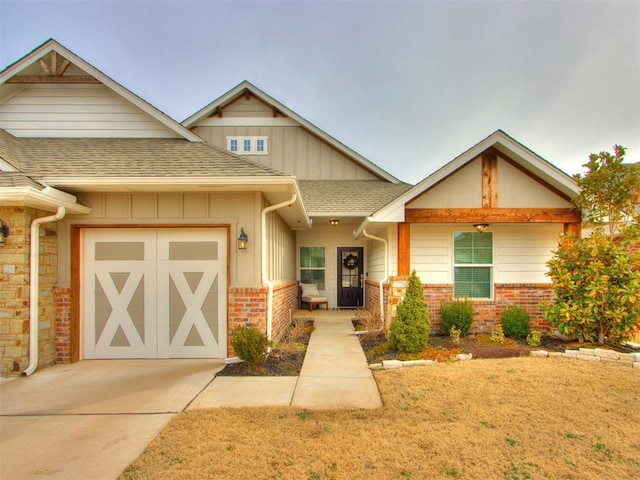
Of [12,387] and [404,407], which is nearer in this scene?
[404,407]

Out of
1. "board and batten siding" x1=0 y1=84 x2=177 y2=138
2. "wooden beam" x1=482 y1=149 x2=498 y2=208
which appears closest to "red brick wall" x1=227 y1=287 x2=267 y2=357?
"board and batten siding" x1=0 y1=84 x2=177 y2=138

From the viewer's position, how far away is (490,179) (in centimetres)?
770

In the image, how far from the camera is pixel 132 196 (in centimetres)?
615

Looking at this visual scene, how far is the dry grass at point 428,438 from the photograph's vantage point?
289 cm

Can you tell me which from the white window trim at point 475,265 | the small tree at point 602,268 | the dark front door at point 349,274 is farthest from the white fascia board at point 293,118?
the small tree at point 602,268

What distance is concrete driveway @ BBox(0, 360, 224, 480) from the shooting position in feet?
10.0

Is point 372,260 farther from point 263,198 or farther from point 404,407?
point 404,407

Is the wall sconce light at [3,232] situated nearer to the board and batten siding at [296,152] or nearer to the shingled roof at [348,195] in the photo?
the shingled roof at [348,195]

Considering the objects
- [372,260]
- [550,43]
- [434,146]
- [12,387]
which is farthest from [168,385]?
[434,146]

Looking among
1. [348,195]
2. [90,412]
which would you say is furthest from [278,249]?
[90,412]

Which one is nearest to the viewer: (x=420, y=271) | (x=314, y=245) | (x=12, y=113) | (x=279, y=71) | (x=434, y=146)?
(x=12, y=113)

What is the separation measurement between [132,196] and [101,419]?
3.64 metres

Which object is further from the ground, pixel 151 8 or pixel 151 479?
pixel 151 8

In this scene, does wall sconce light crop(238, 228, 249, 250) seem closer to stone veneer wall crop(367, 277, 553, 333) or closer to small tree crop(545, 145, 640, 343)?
stone veneer wall crop(367, 277, 553, 333)
